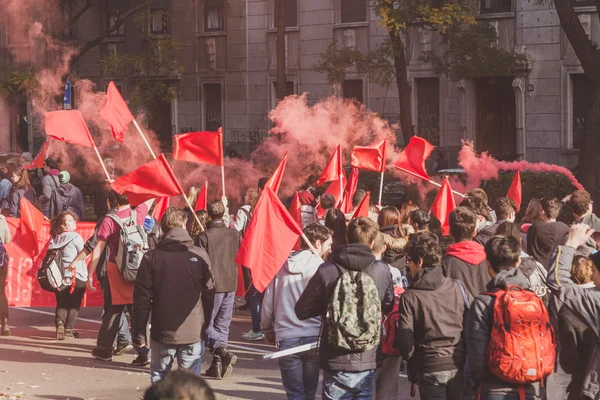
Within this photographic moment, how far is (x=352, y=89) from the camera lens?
1240 inches

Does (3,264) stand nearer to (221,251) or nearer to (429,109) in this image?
(221,251)

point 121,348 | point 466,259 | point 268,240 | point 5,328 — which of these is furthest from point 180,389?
point 5,328

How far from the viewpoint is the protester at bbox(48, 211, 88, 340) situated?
11.3 metres

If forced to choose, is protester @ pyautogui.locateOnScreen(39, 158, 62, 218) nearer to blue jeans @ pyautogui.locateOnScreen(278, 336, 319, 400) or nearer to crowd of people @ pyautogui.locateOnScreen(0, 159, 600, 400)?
crowd of people @ pyautogui.locateOnScreen(0, 159, 600, 400)

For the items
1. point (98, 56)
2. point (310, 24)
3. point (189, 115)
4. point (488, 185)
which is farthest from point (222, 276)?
point (98, 56)

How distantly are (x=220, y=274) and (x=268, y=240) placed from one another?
2104mm

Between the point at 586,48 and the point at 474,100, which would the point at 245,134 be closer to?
the point at 474,100

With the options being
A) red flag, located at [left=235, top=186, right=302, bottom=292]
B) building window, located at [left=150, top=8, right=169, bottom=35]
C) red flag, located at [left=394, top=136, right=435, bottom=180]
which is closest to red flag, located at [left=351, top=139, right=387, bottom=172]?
red flag, located at [left=394, top=136, right=435, bottom=180]

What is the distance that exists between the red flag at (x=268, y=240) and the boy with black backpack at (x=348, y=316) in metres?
1.24

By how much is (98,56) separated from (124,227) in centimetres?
3030

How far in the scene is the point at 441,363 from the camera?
650 cm

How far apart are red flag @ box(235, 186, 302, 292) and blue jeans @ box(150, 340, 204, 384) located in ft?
2.38

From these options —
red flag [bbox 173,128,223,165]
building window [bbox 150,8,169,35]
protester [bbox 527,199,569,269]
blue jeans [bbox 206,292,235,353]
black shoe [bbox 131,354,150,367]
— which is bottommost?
black shoe [bbox 131,354,150,367]

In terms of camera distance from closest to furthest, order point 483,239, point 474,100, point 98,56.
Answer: point 483,239
point 474,100
point 98,56
